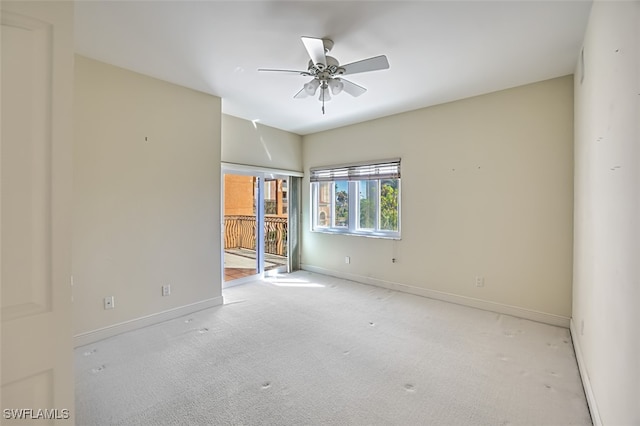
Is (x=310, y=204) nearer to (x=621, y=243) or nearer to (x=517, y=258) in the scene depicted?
(x=517, y=258)

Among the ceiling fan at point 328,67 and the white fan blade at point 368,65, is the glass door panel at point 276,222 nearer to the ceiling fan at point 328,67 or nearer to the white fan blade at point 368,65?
the ceiling fan at point 328,67

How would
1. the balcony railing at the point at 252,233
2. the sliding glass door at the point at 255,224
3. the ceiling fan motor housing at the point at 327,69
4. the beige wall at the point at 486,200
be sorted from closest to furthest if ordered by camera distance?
1. the ceiling fan motor housing at the point at 327,69
2. the beige wall at the point at 486,200
3. the sliding glass door at the point at 255,224
4. the balcony railing at the point at 252,233

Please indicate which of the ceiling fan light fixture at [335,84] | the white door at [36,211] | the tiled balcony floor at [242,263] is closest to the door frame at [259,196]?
the tiled balcony floor at [242,263]

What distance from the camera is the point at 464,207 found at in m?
3.74

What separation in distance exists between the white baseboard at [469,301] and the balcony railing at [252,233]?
154 centimetres

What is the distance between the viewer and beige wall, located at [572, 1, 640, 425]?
115 centimetres

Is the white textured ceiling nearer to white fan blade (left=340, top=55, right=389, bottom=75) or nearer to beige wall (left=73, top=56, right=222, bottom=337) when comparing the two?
white fan blade (left=340, top=55, right=389, bottom=75)

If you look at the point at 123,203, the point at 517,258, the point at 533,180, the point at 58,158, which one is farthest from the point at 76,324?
the point at 533,180

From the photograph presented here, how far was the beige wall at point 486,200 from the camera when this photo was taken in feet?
10.2

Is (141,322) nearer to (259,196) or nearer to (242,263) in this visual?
(259,196)

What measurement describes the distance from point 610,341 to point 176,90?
4.16 m

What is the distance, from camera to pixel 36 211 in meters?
0.94

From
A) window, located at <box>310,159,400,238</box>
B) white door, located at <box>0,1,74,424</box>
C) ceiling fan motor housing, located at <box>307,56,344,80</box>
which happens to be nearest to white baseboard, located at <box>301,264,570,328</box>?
window, located at <box>310,159,400,238</box>

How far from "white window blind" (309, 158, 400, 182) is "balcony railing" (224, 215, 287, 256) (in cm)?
124
